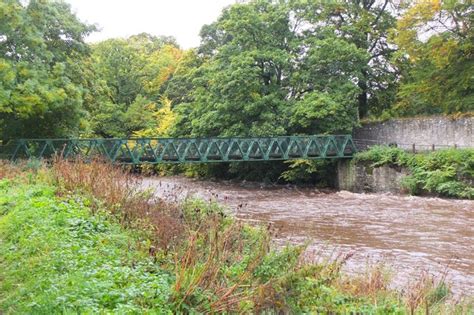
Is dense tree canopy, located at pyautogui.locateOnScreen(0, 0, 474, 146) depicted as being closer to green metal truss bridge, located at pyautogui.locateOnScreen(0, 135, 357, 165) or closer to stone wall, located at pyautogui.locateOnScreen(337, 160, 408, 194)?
green metal truss bridge, located at pyautogui.locateOnScreen(0, 135, 357, 165)

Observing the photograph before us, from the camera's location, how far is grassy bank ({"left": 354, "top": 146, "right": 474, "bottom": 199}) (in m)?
18.9

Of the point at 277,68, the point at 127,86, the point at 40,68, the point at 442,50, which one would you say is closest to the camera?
the point at 40,68

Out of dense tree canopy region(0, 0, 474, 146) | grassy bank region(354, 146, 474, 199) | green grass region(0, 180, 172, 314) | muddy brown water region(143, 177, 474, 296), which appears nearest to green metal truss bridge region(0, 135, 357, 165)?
dense tree canopy region(0, 0, 474, 146)

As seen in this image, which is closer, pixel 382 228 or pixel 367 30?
pixel 382 228

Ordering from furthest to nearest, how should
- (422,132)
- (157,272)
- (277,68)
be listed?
1. (277,68)
2. (422,132)
3. (157,272)

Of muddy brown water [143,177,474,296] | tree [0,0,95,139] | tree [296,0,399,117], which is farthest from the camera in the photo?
tree [296,0,399,117]

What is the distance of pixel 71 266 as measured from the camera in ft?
15.4

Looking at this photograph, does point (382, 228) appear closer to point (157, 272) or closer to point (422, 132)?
point (157, 272)

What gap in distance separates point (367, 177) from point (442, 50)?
24.1ft

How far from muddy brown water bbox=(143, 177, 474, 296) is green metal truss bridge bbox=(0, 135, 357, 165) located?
3.96 metres

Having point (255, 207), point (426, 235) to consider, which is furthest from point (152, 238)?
point (255, 207)

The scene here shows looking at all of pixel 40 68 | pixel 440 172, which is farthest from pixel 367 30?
pixel 40 68

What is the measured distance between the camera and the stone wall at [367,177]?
74.7ft

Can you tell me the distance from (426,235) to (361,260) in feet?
12.3
